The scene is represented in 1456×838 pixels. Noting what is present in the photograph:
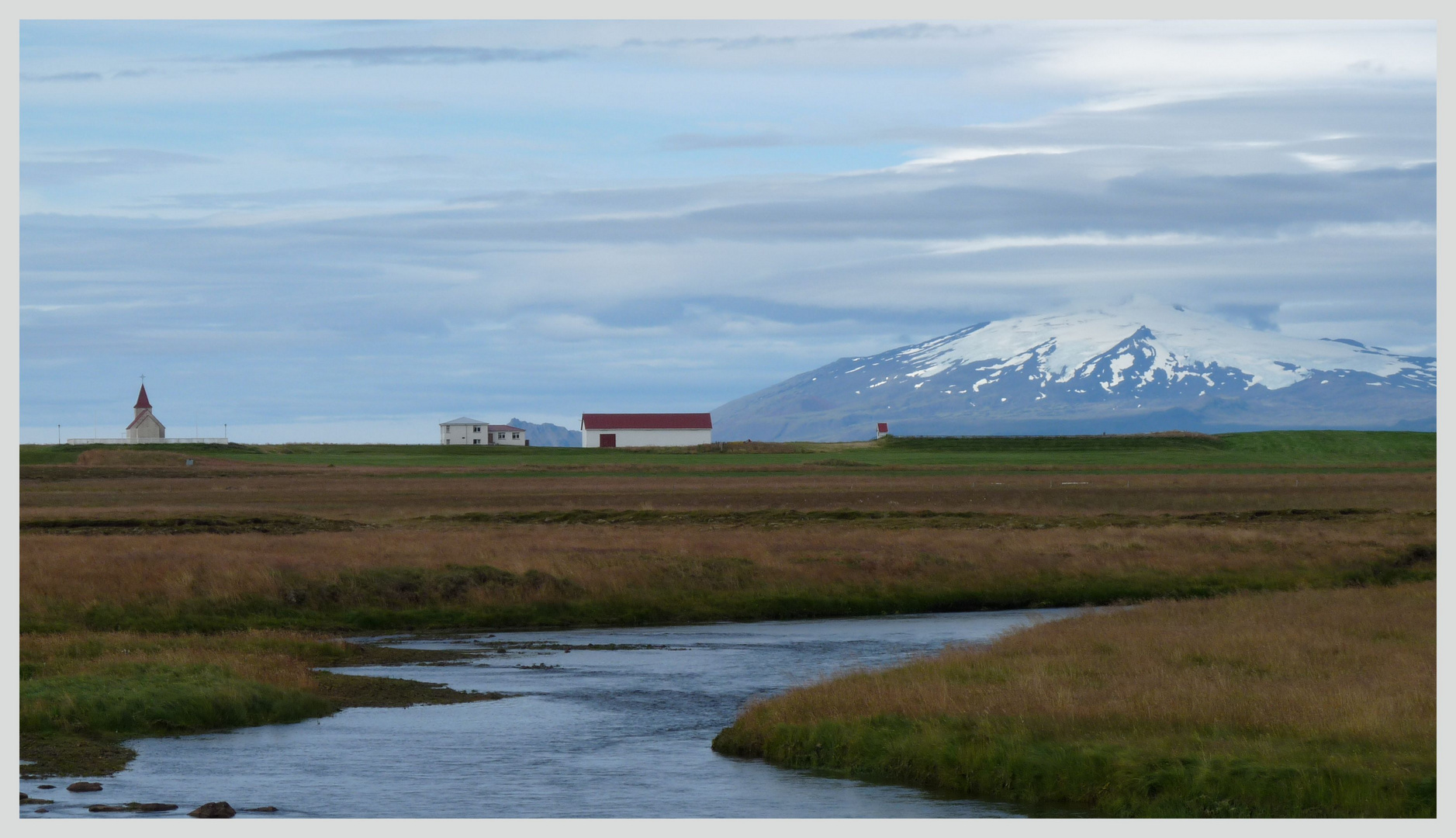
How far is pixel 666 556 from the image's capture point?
183ft

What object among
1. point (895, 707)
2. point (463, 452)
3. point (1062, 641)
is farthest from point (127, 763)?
point (463, 452)

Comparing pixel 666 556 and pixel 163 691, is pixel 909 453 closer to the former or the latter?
pixel 666 556

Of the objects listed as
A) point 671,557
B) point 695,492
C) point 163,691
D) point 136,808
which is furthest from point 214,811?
point 695,492

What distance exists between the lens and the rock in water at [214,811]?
21375 mm

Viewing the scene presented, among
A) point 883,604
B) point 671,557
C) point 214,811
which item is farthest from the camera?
point 671,557

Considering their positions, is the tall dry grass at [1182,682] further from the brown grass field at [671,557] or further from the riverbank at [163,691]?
the brown grass field at [671,557]

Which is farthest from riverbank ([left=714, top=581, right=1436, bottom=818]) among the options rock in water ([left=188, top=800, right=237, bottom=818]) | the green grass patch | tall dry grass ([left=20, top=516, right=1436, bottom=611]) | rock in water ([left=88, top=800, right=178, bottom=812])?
tall dry grass ([left=20, top=516, right=1436, bottom=611])

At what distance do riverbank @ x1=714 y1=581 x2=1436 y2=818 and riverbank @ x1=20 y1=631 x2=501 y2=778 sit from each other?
9732 mm

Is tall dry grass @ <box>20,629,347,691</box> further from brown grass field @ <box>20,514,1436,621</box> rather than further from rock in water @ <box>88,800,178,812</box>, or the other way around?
rock in water @ <box>88,800,178,812</box>

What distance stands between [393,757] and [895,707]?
8.95m

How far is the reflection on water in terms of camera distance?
75.0 ft

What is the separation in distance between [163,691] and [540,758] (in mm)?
8830

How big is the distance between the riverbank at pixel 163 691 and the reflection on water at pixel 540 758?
2.61 feet

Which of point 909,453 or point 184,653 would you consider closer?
point 184,653
